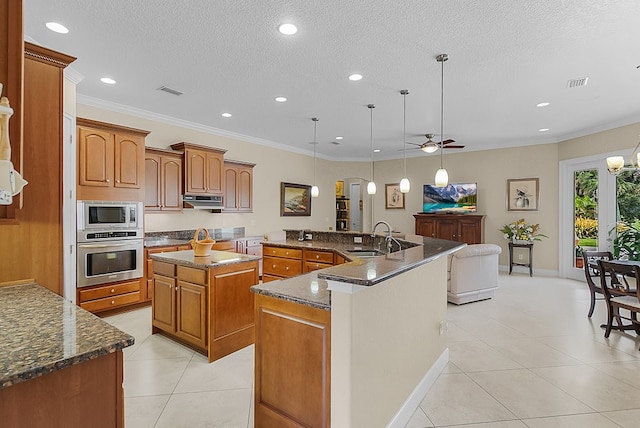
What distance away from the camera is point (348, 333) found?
5.19 ft

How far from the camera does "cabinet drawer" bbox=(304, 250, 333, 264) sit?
415 centimetres

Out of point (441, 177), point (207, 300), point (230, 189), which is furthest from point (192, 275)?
point (230, 189)

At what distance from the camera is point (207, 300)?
297 cm

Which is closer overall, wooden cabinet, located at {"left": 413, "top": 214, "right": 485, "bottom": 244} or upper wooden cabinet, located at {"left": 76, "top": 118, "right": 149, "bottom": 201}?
upper wooden cabinet, located at {"left": 76, "top": 118, "right": 149, "bottom": 201}

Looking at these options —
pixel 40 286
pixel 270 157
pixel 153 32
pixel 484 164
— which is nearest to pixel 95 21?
pixel 153 32

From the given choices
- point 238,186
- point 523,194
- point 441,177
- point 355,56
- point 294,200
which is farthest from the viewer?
point 294,200

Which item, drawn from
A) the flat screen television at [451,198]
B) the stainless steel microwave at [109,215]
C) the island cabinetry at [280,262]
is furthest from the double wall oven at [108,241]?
the flat screen television at [451,198]

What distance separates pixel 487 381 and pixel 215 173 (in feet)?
15.8

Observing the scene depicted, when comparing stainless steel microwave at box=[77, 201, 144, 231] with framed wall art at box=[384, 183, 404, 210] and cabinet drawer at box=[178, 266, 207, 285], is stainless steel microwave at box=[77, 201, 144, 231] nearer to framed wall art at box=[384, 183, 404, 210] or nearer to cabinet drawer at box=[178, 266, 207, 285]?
cabinet drawer at box=[178, 266, 207, 285]

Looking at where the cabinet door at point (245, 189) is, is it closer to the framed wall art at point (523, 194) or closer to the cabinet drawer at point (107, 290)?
the cabinet drawer at point (107, 290)

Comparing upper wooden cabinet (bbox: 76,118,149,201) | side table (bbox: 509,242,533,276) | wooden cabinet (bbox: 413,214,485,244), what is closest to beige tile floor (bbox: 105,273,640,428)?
upper wooden cabinet (bbox: 76,118,149,201)

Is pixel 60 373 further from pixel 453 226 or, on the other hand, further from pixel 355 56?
pixel 453 226

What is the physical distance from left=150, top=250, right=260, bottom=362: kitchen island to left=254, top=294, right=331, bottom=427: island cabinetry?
1162 millimetres

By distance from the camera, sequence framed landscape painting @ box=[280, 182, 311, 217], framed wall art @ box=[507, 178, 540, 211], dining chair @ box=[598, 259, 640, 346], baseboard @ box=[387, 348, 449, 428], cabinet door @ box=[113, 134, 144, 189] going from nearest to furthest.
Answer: baseboard @ box=[387, 348, 449, 428] < dining chair @ box=[598, 259, 640, 346] < cabinet door @ box=[113, 134, 144, 189] < framed wall art @ box=[507, 178, 540, 211] < framed landscape painting @ box=[280, 182, 311, 217]
